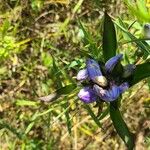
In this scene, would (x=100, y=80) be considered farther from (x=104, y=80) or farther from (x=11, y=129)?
(x=11, y=129)

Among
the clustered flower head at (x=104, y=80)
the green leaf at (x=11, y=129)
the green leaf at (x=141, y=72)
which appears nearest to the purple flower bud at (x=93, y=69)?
the clustered flower head at (x=104, y=80)

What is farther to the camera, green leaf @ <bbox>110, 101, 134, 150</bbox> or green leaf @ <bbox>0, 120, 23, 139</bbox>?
green leaf @ <bbox>0, 120, 23, 139</bbox>

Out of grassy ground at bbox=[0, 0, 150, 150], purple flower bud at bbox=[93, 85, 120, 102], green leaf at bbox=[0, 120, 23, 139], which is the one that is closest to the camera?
purple flower bud at bbox=[93, 85, 120, 102]

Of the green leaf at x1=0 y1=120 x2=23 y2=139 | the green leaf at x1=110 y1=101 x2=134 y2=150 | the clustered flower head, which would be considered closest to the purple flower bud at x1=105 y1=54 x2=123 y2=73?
the clustered flower head

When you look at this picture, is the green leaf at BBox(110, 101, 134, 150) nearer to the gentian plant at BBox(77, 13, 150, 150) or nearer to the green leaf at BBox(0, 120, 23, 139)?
the gentian plant at BBox(77, 13, 150, 150)

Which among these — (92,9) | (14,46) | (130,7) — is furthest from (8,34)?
(130,7)

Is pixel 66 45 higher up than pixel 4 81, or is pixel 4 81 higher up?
pixel 66 45

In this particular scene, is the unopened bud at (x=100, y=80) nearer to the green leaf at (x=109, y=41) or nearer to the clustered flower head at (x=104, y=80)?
the clustered flower head at (x=104, y=80)

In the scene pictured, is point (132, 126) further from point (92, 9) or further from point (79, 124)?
point (92, 9)
